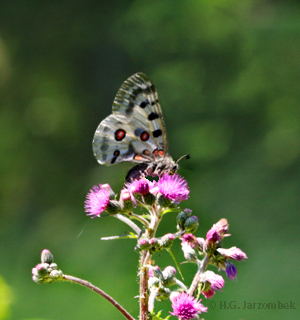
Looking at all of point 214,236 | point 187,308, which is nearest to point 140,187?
point 214,236

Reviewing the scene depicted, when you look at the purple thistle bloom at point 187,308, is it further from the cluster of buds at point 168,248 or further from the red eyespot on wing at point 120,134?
the red eyespot on wing at point 120,134

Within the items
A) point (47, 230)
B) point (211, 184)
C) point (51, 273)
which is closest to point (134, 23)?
point (211, 184)

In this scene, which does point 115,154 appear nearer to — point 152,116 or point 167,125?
point 152,116

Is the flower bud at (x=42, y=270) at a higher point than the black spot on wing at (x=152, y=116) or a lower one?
lower

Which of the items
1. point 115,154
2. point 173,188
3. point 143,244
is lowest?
point 143,244

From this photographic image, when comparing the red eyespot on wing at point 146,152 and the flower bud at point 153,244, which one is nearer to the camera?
the flower bud at point 153,244

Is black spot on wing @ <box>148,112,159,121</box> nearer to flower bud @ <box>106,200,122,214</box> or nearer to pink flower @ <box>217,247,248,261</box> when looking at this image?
flower bud @ <box>106,200,122,214</box>

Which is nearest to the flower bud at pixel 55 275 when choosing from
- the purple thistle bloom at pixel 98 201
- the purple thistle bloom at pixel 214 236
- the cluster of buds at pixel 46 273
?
the cluster of buds at pixel 46 273

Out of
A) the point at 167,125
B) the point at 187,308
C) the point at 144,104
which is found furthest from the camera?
the point at 167,125

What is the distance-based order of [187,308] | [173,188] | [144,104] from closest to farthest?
[187,308] < [173,188] < [144,104]
